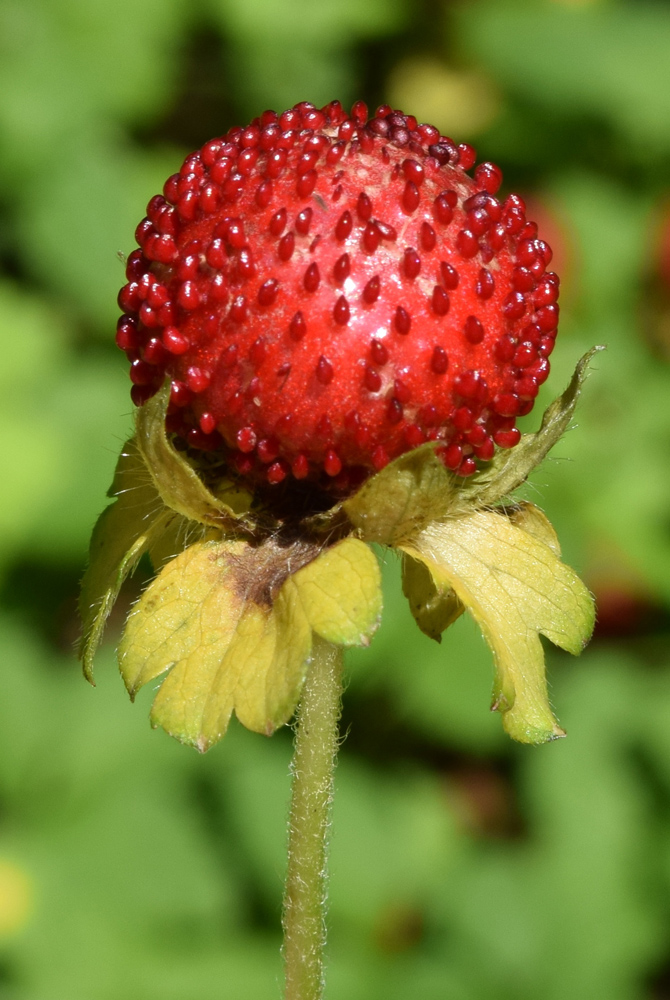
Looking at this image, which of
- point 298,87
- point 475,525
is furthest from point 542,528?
point 298,87


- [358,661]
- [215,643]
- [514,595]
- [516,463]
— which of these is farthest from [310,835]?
[358,661]

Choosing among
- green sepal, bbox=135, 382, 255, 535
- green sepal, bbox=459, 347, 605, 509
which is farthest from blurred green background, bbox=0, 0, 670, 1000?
green sepal, bbox=135, 382, 255, 535

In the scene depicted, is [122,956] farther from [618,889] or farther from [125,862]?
[618,889]

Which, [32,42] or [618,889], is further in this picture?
[32,42]

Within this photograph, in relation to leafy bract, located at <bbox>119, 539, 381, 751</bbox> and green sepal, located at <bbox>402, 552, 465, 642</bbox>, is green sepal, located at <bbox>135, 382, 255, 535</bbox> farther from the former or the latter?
green sepal, located at <bbox>402, 552, 465, 642</bbox>

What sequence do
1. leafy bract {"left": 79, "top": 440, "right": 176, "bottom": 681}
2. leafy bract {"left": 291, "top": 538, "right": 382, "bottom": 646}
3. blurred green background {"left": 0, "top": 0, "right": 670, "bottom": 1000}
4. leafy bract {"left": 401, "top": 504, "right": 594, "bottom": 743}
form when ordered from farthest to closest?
blurred green background {"left": 0, "top": 0, "right": 670, "bottom": 1000} → leafy bract {"left": 79, "top": 440, "right": 176, "bottom": 681} → leafy bract {"left": 401, "top": 504, "right": 594, "bottom": 743} → leafy bract {"left": 291, "top": 538, "right": 382, "bottom": 646}
